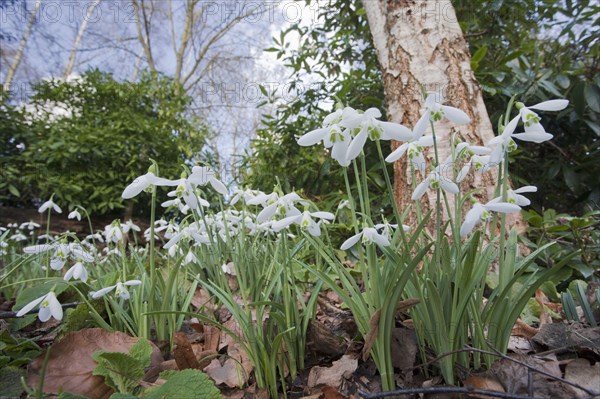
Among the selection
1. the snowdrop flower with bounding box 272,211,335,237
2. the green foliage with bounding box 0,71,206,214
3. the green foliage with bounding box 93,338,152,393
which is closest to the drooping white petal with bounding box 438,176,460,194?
the snowdrop flower with bounding box 272,211,335,237

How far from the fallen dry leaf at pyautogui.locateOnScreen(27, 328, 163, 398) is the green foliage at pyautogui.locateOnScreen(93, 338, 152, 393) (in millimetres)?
42

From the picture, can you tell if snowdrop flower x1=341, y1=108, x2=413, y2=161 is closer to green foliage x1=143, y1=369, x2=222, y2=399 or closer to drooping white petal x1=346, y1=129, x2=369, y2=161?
drooping white petal x1=346, y1=129, x2=369, y2=161

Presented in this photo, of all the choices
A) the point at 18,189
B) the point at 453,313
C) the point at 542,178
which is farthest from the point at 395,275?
the point at 18,189

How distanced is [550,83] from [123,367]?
3.20m

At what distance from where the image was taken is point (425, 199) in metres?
1.89

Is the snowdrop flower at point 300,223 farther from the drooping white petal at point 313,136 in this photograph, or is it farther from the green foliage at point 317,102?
the green foliage at point 317,102

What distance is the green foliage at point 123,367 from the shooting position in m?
0.83

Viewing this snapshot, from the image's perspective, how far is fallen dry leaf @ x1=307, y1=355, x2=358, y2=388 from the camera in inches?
36.3

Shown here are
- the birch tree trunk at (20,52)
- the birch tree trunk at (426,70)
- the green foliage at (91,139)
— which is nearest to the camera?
the birch tree trunk at (426,70)

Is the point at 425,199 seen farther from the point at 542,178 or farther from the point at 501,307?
the point at 542,178

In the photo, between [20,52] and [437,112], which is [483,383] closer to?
[437,112]

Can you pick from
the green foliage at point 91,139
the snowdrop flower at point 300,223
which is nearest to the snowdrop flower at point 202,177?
the snowdrop flower at point 300,223

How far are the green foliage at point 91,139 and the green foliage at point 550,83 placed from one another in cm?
351

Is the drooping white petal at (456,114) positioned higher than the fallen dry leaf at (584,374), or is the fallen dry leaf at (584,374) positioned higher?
the drooping white petal at (456,114)
